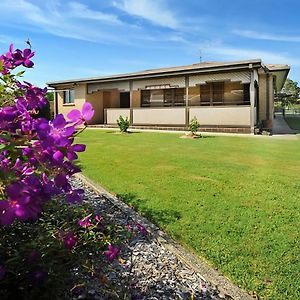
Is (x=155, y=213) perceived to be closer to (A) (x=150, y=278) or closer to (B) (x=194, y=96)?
(A) (x=150, y=278)

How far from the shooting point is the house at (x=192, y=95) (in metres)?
15.5

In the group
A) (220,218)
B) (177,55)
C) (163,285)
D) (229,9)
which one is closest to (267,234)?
(220,218)

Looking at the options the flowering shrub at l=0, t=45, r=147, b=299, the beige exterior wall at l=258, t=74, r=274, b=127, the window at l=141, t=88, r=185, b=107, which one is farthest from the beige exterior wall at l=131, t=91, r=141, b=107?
the flowering shrub at l=0, t=45, r=147, b=299

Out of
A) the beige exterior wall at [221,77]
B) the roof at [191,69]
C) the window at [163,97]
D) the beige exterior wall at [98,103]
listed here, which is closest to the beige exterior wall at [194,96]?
the window at [163,97]

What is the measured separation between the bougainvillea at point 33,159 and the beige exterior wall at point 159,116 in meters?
16.1

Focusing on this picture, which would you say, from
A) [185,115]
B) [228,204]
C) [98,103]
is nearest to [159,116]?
[185,115]

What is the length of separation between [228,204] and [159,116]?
13.9 m

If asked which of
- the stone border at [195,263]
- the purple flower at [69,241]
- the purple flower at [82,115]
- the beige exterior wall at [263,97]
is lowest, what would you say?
the stone border at [195,263]

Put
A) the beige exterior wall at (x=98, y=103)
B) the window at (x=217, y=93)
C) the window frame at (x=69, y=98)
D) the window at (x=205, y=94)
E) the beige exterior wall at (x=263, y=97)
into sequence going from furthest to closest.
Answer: the window frame at (x=69, y=98), the beige exterior wall at (x=98, y=103), the window at (x=205, y=94), the beige exterior wall at (x=263, y=97), the window at (x=217, y=93)

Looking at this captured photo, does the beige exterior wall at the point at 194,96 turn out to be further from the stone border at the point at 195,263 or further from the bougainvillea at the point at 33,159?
the bougainvillea at the point at 33,159

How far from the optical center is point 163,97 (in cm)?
2102

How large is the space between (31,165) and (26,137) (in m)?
0.14

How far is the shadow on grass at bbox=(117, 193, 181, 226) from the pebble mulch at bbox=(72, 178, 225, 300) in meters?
0.49

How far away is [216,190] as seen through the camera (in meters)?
5.12
